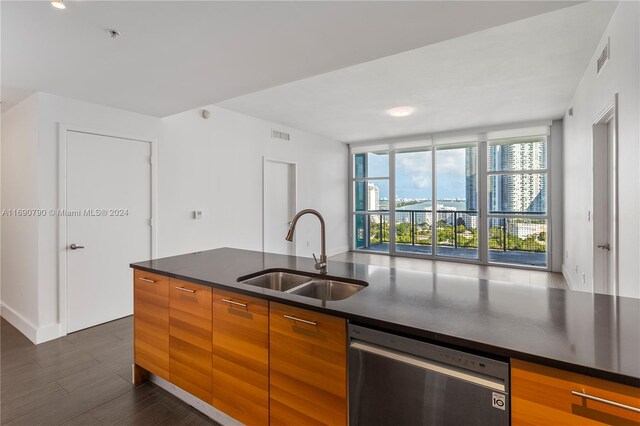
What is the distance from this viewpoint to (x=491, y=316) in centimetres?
123

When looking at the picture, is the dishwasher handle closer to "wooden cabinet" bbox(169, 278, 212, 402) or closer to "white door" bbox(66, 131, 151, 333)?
"wooden cabinet" bbox(169, 278, 212, 402)

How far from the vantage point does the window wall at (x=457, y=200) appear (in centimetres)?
609

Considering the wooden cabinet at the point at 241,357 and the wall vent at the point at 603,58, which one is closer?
the wooden cabinet at the point at 241,357

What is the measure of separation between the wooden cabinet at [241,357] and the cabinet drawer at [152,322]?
1.65ft

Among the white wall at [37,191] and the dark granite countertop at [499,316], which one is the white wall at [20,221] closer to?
the white wall at [37,191]

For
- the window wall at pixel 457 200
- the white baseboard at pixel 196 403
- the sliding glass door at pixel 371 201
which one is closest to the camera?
the white baseboard at pixel 196 403

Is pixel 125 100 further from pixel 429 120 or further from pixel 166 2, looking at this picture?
pixel 429 120

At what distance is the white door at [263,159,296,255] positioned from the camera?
18.3 ft

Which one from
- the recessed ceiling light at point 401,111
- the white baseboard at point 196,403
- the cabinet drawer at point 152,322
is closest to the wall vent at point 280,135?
the recessed ceiling light at point 401,111

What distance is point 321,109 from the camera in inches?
195

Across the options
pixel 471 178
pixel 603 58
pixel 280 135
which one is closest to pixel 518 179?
pixel 471 178

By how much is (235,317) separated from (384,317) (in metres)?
0.86

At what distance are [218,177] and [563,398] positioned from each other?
4516 millimetres

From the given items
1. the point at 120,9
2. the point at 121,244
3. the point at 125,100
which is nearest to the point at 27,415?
the point at 121,244
